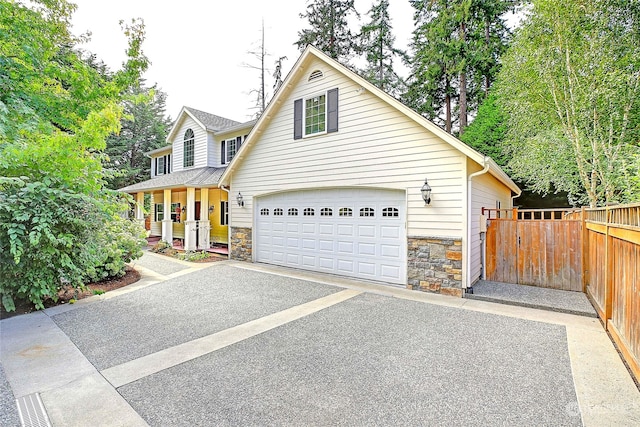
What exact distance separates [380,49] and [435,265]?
17.3 meters

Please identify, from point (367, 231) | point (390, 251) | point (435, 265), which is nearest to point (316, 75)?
point (367, 231)

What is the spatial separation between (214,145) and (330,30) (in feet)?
35.7

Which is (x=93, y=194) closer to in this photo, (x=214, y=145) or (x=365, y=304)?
(x=365, y=304)

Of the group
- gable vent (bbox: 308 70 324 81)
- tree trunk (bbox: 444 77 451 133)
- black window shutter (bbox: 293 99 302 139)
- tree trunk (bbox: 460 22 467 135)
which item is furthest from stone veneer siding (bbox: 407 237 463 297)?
tree trunk (bbox: 444 77 451 133)

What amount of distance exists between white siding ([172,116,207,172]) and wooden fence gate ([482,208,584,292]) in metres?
12.3

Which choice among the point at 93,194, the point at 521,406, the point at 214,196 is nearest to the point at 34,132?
the point at 93,194

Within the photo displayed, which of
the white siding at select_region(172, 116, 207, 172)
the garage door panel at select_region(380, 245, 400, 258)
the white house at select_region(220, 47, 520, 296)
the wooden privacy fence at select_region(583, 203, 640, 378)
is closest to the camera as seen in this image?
the wooden privacy fence at select_region(583, 203, 640, 378)

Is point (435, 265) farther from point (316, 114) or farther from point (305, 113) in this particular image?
point (305, 113)

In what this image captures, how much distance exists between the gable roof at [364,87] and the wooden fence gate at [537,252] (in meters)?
1.44

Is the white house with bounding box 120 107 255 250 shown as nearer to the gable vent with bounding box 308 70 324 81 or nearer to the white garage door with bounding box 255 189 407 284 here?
the white garage door with bounding box 255 189 407 284

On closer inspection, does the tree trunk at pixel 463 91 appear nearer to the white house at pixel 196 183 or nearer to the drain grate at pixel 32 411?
the white house at pixel 196 183

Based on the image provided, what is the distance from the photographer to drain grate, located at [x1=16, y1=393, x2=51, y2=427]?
2551 mm

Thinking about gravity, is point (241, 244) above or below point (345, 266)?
above

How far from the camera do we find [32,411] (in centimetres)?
271
